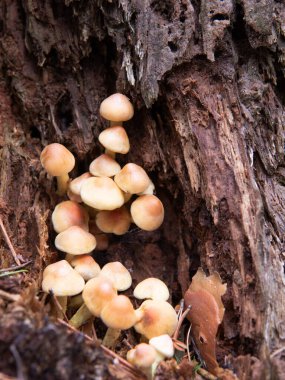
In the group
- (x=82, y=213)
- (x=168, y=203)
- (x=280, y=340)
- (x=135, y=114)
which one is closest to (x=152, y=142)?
(x=135, y=114)

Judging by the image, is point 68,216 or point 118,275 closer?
point 118,275

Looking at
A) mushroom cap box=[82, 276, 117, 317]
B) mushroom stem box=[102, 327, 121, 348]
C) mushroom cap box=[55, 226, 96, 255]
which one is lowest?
mushroom stem box=[102, 327, 121, 348]

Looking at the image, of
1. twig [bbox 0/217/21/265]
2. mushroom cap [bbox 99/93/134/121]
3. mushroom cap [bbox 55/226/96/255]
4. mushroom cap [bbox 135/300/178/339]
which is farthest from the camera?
mushroom cap [bbox 99/93/134/121]

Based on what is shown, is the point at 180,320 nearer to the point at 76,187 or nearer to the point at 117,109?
the point at 76,187

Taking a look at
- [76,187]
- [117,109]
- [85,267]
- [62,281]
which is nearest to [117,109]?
[117,109]

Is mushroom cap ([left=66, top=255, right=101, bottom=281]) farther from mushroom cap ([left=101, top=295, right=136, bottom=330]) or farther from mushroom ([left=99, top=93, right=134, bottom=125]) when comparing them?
mushroom ([left=99, top=93, right=134, bottom=125])

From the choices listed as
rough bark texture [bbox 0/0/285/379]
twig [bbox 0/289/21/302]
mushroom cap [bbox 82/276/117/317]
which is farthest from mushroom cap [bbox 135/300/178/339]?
twig [bbox 0/289/21/302]
